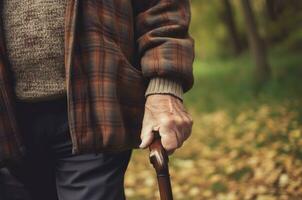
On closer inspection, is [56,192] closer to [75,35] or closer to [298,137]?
[75,35]

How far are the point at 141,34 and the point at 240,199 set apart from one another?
315cm

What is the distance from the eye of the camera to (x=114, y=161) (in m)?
1.84

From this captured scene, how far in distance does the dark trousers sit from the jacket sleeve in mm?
309

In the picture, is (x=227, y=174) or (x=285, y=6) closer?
(x=227, y=174)

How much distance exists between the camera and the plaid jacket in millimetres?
1752

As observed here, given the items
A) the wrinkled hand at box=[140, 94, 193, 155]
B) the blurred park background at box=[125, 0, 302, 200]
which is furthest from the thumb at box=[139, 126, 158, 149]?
the blurred park background at box=[125, 0, 302, 200]

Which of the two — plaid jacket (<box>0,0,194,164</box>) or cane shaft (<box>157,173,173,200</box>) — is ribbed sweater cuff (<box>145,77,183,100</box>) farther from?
cane shaft (<box>157,173,173,200</box>)

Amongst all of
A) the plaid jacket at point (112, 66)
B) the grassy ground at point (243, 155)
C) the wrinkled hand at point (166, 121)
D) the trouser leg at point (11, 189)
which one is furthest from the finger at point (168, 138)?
the grassy ground at point (243, 155)

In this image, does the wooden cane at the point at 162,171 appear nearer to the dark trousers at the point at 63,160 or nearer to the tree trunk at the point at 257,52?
the dark trousers at the point at 63,160

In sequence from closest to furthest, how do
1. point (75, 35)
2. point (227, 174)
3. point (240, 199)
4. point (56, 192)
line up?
point (75, 35) < point (56, 192) < point (240, 199) < point (227, 174)

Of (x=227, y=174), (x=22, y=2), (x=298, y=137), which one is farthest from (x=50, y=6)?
(x=298, y=137)

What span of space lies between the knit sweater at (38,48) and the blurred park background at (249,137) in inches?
122

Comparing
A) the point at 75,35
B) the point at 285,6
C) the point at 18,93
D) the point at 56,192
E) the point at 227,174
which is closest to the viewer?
the point at 75,35

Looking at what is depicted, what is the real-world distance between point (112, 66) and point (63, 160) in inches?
14.6
